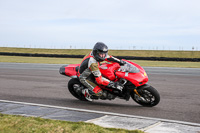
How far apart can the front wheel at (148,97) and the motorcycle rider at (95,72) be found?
529 millimetres

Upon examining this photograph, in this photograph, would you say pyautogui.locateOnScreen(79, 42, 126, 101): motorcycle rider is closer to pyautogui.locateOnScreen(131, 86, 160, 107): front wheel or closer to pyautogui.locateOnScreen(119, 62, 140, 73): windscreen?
pyautogui.locateOnScreen(119, 62, 140, 73): windscreen

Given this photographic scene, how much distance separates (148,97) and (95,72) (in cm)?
140

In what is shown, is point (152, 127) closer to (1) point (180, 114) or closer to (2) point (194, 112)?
(1) point (180, 114)

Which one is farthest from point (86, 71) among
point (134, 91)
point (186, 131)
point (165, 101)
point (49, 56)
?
point (49, 56)

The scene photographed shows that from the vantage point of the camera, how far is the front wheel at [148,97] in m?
6.55

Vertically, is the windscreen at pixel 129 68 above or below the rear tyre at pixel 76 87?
above

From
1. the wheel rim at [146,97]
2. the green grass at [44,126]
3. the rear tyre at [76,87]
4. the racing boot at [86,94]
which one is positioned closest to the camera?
the green grass at [44,126]

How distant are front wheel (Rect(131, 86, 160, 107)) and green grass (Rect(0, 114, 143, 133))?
6.96 ft

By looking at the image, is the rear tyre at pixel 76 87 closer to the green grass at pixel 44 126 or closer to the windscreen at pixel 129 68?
the windscreen at pixel 129 68

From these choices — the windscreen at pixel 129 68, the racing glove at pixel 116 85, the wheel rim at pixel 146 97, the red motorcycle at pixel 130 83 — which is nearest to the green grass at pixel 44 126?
the racing glove at pixel 116 85

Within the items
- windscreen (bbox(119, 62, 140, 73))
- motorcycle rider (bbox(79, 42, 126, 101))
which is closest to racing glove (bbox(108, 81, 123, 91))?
motorcycle rider (bbox(79, 42, 126, 101))

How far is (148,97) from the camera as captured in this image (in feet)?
22.1

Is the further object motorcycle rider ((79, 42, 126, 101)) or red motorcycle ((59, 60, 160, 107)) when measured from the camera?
motorcycle rider ((79, 42, 126, 101))

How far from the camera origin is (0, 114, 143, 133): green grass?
4.52 meters
